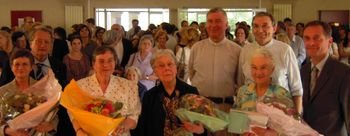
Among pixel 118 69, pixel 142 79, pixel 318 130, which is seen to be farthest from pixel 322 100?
pixel 142 79

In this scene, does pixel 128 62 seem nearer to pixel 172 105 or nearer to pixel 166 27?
pixel 166 27

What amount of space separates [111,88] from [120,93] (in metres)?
0.08

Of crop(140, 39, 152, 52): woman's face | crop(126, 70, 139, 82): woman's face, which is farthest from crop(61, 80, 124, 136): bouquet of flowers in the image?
crop(140, 39, 152, 52): woman's face

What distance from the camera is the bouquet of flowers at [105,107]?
3.16 m

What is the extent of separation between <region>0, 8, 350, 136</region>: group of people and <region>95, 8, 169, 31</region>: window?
11.4m

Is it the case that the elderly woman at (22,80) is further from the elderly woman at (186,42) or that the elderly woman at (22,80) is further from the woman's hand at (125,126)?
the elderly woman at (186,42)

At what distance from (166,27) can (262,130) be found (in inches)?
211

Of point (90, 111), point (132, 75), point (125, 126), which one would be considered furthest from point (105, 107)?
point (132, 75)

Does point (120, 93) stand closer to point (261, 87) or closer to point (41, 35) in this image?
point (261, 87)

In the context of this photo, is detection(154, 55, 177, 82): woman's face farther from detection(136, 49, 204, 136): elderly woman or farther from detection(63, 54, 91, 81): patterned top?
detection(63, 54, 91, 81): patterned top

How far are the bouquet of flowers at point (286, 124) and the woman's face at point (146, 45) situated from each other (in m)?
3.51

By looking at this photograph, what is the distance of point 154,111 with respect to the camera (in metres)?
3.56

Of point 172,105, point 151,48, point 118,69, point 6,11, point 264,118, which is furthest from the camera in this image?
point 6,11

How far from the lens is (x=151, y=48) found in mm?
6535
